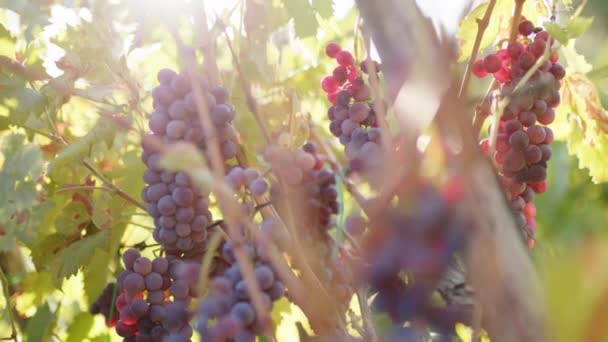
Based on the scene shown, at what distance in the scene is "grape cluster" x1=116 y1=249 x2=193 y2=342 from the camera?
0.75 meters

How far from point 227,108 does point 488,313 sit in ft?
1.72

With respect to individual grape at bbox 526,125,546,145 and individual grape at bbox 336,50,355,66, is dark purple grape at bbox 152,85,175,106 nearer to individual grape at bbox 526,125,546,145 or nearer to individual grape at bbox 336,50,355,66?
individual grape at bbox 336,50,355,66

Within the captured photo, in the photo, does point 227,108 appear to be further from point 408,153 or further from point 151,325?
point 408,153

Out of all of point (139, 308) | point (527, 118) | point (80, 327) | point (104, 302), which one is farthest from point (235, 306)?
point (80, 327)

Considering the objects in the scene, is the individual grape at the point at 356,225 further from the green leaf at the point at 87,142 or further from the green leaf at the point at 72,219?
the green leaf at the point at 72,219

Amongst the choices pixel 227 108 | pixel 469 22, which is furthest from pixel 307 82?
pixel 227 108

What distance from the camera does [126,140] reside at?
1.09m

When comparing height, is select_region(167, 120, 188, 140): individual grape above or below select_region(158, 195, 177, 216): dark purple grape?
above

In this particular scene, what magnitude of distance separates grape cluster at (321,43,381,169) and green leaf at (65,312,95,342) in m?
0.54

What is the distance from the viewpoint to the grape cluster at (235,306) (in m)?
0.56

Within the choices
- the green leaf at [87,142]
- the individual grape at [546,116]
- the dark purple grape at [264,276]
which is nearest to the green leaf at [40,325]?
the green leaf at [87,142]

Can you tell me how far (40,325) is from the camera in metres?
1.16

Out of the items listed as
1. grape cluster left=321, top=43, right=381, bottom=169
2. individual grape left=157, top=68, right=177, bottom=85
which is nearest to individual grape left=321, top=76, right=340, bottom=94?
grape cluster left=321, top=43, right=381, bottom=169

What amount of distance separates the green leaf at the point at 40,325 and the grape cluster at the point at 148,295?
40cm
